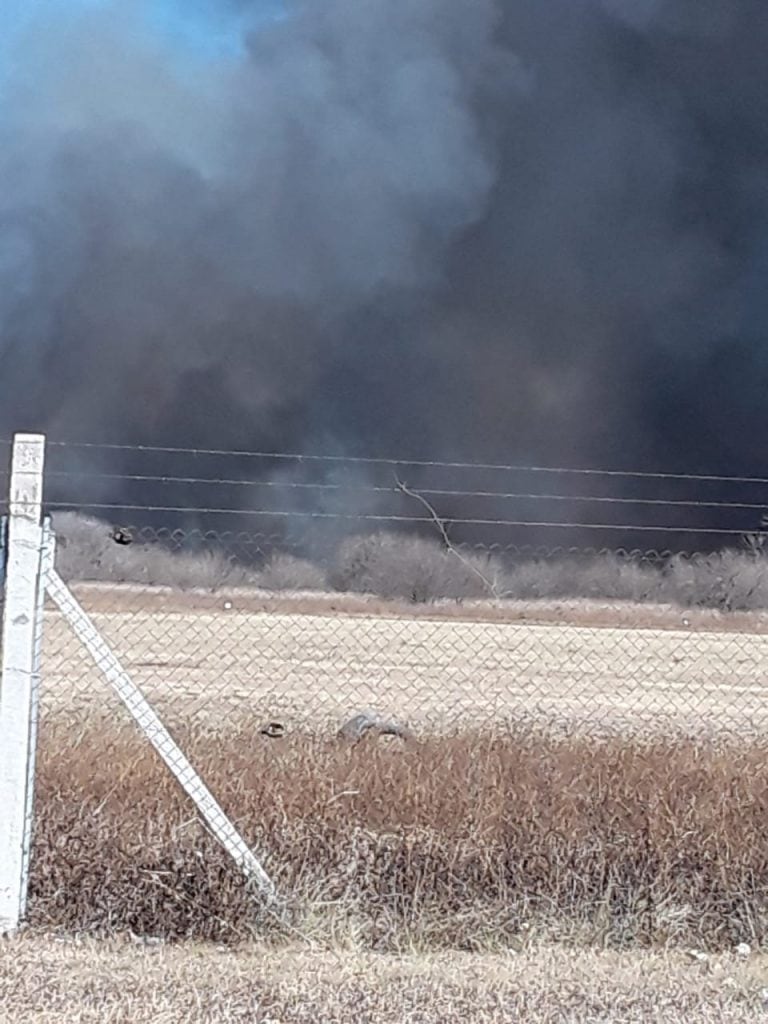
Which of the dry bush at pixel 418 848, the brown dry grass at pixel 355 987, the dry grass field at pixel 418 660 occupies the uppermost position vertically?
the dry grass field at pixel 418 660

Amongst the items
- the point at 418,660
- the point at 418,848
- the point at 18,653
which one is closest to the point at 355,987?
the point at 418,848

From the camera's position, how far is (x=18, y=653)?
4.36 metres

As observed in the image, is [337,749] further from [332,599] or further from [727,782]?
[332,599]

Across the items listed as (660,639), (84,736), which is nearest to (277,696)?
(84,736)

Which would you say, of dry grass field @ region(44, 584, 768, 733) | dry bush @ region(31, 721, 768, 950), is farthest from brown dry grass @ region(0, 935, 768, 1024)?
dry grass field @ region(44, 584, 768, 733)

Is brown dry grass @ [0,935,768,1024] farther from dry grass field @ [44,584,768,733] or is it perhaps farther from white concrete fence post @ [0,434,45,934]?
dry grass field @ [44,584,768,733]

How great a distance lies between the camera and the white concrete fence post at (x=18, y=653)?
14.3ft

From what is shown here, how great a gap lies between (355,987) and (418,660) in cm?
1825

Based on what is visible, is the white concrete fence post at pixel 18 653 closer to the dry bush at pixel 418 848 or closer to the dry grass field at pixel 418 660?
the dry bush at pixel 418 848

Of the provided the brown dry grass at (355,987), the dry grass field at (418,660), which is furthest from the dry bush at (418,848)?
the dry grass field at (418,660)

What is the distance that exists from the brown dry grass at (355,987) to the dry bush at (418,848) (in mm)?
234

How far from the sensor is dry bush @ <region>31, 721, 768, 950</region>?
466 cm


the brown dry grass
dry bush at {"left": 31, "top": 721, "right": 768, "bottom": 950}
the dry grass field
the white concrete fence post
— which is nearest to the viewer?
the brown dry grass

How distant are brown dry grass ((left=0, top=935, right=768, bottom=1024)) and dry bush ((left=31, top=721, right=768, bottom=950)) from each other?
23 centimetres
